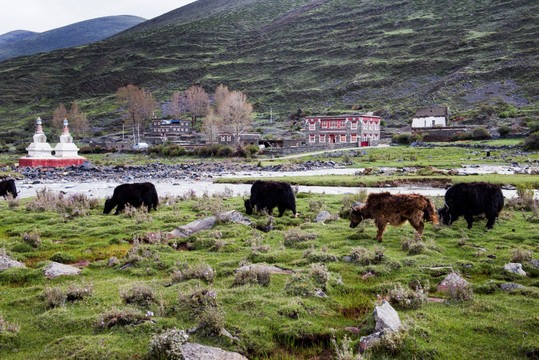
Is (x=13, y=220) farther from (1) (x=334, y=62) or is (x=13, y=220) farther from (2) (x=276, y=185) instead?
(1) (x=334, y=62)

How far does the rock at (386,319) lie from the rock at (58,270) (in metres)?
6.34

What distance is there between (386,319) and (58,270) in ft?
22.2

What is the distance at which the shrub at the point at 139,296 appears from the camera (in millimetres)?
6406

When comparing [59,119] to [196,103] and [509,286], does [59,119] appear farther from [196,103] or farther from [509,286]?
[509,286]

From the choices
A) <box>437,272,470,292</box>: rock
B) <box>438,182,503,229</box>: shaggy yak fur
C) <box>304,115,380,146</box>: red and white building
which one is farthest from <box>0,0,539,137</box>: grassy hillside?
<box>437,272,470,292</box>: rock

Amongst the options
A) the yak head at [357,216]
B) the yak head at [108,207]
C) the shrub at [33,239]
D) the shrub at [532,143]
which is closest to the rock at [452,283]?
the yak head at [357,216]

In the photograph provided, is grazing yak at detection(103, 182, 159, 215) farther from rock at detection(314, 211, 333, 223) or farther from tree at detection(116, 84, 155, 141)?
tree at detection(116, 84, 155, 141)

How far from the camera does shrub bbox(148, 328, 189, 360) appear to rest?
15.8ft

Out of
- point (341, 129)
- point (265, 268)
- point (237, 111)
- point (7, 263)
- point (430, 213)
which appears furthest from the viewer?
point (237, 111)

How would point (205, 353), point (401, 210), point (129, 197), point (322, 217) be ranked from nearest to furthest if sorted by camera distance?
point (205, 353)
point (401, 210)
point (322, 217)
point (129, 197)

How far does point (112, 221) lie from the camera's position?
13.8m

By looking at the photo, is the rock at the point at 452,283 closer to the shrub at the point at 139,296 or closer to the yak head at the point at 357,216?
the yak head at the point at 357,216

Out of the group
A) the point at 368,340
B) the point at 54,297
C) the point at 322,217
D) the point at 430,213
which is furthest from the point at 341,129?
the point at 368,340

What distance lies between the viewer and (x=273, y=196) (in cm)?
1434
